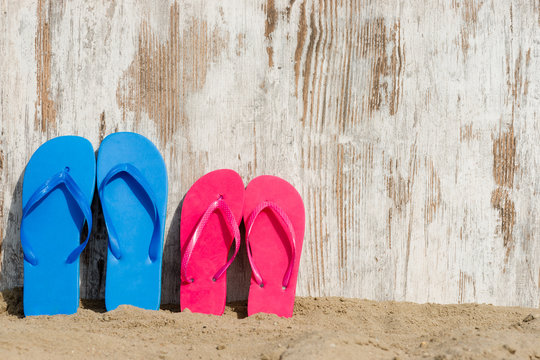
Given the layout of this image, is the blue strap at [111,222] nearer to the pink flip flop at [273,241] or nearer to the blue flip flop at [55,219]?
the blue flip flop at [55,219]

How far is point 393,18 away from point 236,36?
677 mm

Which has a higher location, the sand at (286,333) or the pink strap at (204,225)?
the pink strap at (204,225)

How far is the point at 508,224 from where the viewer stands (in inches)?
81.0

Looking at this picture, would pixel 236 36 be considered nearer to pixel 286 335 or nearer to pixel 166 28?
pixel 166 28

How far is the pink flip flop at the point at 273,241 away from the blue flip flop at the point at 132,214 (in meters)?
0.39

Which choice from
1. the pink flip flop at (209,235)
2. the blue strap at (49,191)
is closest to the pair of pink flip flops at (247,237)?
the pink flip flop at (209,235)

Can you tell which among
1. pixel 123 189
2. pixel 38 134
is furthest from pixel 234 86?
pixel 38 134

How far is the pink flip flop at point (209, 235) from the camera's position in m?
1.93

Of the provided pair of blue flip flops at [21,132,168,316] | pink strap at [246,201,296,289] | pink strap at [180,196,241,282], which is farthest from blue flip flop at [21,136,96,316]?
pink strap at [246,201,296,289]

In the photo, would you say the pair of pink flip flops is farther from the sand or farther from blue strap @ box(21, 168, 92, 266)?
blue strap @ box(21, 168, 92, 266)

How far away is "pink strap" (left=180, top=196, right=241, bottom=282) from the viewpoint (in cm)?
189

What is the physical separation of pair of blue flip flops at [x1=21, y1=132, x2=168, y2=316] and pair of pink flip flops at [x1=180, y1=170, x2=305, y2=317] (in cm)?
15

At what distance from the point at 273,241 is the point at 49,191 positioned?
3.18ft

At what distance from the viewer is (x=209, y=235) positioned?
6.47 feet
